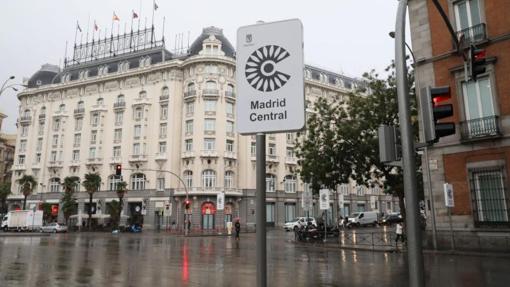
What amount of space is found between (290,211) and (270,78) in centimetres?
5858

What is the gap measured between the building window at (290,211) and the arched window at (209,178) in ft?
40.2

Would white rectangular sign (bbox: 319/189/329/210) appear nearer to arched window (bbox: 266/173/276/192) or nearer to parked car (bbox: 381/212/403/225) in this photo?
arched window (bbox: 266/173/276/192)

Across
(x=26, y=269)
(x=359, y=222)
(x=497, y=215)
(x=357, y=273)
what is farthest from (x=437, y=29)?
(x=359, y=222)

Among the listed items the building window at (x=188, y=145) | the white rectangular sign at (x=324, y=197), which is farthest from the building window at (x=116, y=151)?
the white rectangular sign at (x=324, y=197)

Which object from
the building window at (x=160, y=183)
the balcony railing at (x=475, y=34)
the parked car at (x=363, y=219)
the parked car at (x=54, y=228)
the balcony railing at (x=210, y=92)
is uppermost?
the balcony railing at (x=210, y=92)

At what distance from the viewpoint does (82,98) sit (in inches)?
2579

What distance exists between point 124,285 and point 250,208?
148 feet

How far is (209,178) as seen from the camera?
54.3m

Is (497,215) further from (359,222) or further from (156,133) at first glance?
(156,133)

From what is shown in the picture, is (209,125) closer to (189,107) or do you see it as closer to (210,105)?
(210,105)

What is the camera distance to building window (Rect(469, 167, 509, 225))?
57.8 feet

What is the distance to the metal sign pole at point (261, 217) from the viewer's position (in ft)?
9.36

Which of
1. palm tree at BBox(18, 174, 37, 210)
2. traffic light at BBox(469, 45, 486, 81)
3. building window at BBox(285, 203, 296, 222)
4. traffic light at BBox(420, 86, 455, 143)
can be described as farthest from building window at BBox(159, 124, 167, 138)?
traffic light at BBox(420, 86, 455, 143)

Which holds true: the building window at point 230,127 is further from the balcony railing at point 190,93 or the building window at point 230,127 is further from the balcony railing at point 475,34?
the balcony railing at point 475,34
